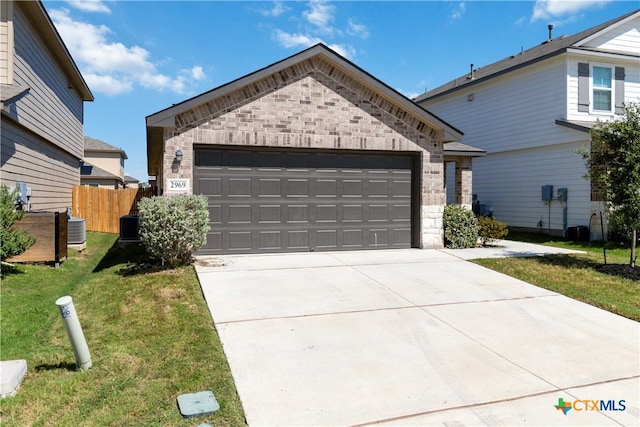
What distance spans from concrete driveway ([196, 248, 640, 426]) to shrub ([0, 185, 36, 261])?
349 centimetres

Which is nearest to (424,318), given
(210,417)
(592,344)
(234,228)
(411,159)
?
(592,344)

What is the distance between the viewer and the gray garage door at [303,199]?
32.5 feet

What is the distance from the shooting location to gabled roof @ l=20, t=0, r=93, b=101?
408 inches

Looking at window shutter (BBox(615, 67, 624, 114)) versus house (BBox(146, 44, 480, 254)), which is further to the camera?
window shutter (BBox(615, 67, 624, 114))

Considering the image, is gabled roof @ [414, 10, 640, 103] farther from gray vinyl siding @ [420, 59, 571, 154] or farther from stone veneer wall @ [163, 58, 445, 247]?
stone veneer wall @ [163, 58, 445, 247]

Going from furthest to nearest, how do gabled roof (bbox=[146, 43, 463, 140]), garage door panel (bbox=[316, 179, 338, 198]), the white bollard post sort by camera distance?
garage door panel (bbox=[316, 179, 338, 198]) → gabled roof (bbox=[146, 43, 463, 140]) → the white bollard post

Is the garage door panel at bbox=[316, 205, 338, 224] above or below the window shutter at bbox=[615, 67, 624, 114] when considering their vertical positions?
below

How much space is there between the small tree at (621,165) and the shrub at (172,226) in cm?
825

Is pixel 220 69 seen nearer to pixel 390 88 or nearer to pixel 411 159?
pixel 390 88

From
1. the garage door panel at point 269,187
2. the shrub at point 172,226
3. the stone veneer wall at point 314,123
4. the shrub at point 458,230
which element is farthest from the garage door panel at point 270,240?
the shrub at point 458,230


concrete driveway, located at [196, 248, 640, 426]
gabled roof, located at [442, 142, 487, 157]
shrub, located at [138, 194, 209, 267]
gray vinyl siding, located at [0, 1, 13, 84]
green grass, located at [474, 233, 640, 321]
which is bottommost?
concrete driveway, located at [196, 248, 640, 426]

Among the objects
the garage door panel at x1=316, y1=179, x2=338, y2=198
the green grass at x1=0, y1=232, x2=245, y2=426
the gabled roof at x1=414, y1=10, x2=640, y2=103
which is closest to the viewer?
the green grass at x1=0, y1=232, x2=245, y2=426

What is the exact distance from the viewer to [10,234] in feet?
25.0

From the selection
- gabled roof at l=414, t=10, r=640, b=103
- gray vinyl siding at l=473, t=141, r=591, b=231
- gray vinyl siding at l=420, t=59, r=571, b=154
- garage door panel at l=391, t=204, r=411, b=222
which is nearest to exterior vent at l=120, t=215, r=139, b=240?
garage door panel at l=391, t=204, r=411, b=222
